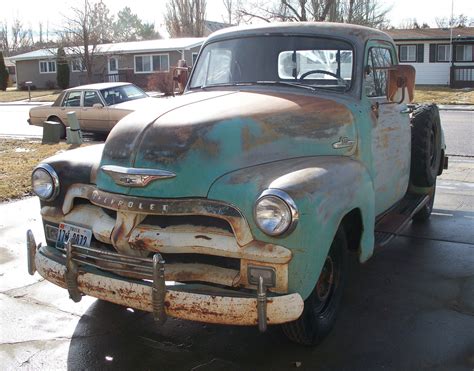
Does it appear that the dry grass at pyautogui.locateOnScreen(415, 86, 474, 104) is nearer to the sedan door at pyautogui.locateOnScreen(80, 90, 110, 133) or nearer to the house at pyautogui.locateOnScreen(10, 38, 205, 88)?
the sedan door at pyautogui.locateOnScreen(80, 90, 110, 133)

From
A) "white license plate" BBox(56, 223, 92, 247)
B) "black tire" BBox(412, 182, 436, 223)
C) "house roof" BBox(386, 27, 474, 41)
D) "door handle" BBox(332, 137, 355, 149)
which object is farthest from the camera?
"house roof" BBox(386, 27, 474, 41)

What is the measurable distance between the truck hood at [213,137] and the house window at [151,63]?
35748 millimetres

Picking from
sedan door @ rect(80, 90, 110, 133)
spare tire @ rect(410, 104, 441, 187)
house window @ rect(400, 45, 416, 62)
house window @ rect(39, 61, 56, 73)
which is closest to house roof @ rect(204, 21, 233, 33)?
house window @ rect(39, 61, 56, 73)

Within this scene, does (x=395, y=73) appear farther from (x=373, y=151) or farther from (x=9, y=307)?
(x=9, y=307)

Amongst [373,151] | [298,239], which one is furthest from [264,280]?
[373,151]

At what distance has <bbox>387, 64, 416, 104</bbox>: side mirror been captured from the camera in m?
4.61

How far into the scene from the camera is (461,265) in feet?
17.6

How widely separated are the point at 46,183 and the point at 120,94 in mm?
11987

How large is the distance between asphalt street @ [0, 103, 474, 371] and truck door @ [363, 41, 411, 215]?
0.75m

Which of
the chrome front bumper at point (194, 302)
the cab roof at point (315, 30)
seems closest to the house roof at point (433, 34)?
the cab roof at point (315, 30)

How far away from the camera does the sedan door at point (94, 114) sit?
15023mm

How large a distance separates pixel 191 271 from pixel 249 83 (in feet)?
6.63

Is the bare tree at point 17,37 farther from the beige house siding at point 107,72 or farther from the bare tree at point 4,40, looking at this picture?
the beige house siding at point 107,72

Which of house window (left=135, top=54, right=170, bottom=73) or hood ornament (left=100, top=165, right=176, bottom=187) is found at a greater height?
house window (left=135, top=54, right=170, bottom=73)
